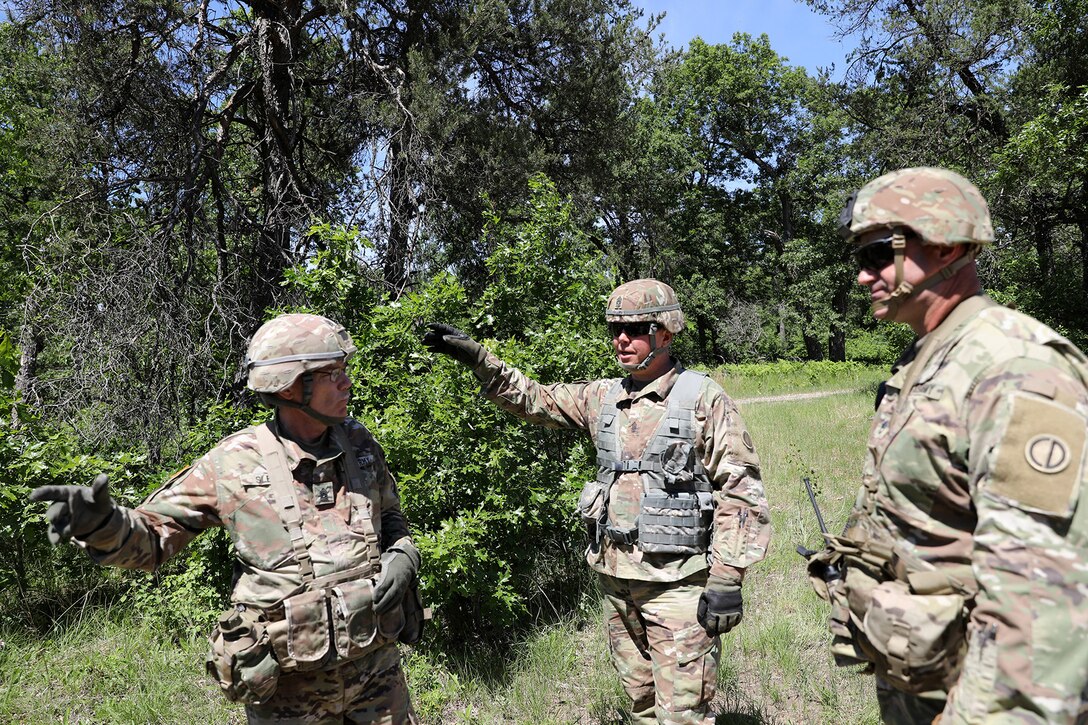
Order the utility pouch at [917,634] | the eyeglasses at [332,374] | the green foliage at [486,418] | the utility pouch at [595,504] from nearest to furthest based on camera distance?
the utility pouch at [917,634], the eyeglasses at [332,374], the utility pouch at [595,504], the green foliage at [486,418]

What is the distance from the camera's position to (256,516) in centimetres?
238

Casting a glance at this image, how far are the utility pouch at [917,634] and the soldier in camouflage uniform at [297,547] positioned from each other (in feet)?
5.34

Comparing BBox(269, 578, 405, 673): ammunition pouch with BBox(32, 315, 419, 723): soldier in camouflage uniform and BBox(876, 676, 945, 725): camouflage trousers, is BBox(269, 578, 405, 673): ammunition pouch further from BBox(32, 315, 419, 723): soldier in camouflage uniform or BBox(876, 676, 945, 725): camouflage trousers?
BBox(876, 676, 945, 725): camouflage trousers

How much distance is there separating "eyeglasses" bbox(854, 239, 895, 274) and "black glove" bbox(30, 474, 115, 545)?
7.59 feet

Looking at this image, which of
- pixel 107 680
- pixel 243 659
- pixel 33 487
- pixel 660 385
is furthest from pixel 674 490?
pixel 33 487

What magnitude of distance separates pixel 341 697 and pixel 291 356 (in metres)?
1.27

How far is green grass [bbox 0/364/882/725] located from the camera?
12.7 ft

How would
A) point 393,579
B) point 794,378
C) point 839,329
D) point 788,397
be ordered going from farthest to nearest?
1. point 839,329
2. point 794,378
3. point 788,397
4. point 393,579

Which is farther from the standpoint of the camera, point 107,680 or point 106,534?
point 107,680

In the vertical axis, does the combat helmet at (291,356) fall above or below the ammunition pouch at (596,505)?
above

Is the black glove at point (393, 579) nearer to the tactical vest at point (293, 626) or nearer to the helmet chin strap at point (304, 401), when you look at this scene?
the tactical vest at point (293, 626)

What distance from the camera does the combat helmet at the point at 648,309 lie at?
10.5 feet

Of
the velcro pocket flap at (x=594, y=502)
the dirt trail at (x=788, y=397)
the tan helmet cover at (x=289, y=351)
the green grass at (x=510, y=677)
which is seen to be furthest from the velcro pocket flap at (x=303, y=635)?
the dirt trail at (x=788, y=397)

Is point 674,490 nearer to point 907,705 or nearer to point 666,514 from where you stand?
point 666,514
